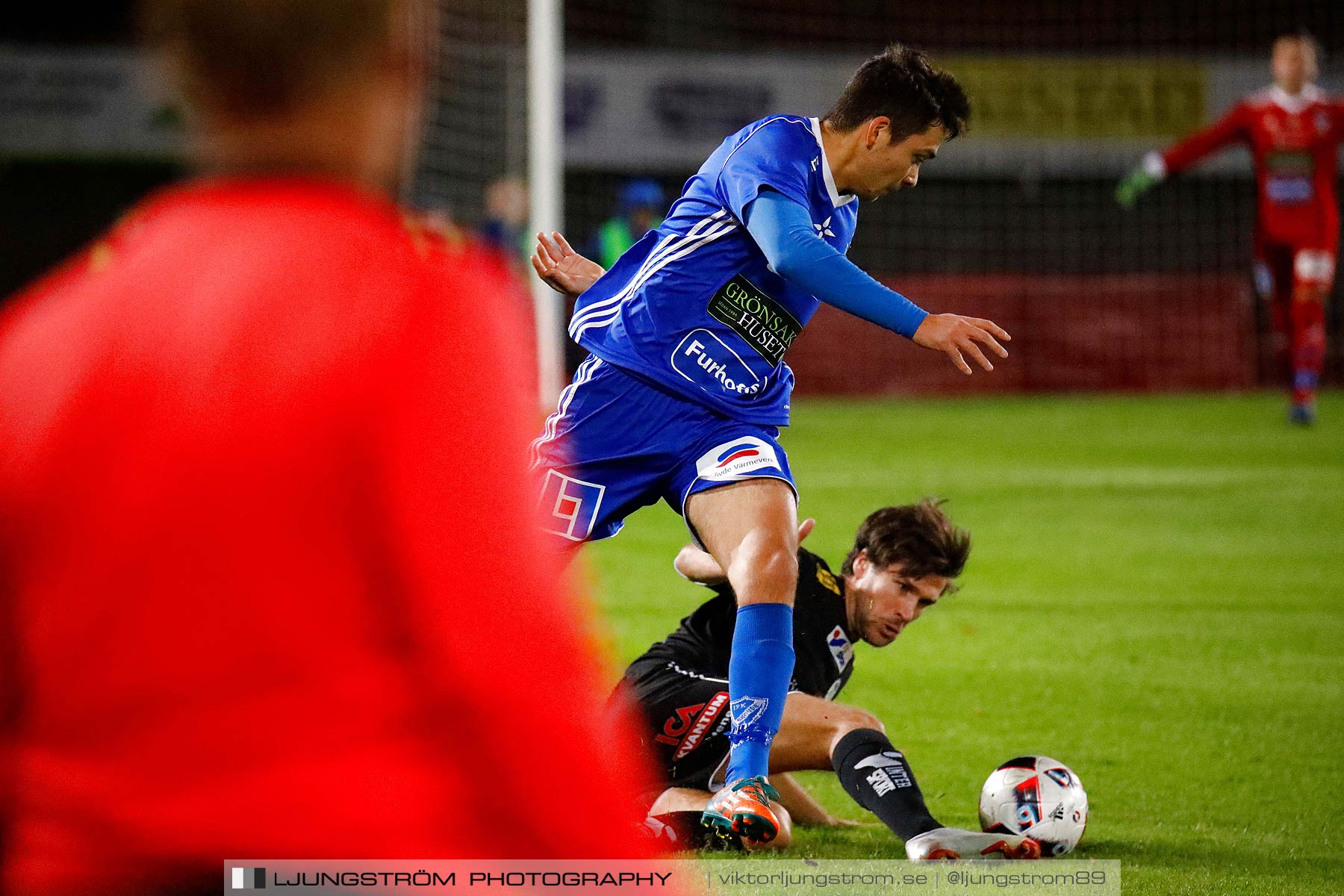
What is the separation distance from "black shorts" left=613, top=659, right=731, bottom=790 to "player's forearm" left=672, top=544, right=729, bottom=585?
0.33m

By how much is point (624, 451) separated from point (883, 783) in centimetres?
101

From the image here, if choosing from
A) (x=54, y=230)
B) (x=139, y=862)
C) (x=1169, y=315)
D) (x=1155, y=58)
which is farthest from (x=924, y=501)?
(x=54, y=230)

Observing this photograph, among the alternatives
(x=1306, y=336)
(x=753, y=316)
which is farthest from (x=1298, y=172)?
(x=753, y=316)

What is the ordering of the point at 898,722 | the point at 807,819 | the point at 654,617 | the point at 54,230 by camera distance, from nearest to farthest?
the point at 807,819, the point at 898,722, the point at 654,617, the point at 54,230

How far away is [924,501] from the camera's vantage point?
404cm

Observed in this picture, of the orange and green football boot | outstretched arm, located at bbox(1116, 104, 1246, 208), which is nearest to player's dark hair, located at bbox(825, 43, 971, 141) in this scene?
the orange and green football boot

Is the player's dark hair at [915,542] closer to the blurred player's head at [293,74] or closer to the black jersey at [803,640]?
the black jersey at [803,640]

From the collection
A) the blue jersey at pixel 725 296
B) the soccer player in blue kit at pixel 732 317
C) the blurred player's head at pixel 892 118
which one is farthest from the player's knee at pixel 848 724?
the blurred player's head at pixel 892 118

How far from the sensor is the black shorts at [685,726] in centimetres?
365

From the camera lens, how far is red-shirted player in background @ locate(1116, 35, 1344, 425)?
13117 millimetres

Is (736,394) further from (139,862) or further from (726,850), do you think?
(139,862)

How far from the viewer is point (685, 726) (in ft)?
12.0

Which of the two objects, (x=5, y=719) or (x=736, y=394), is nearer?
(x=5, y=719)

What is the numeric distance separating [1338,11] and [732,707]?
72.3ft
